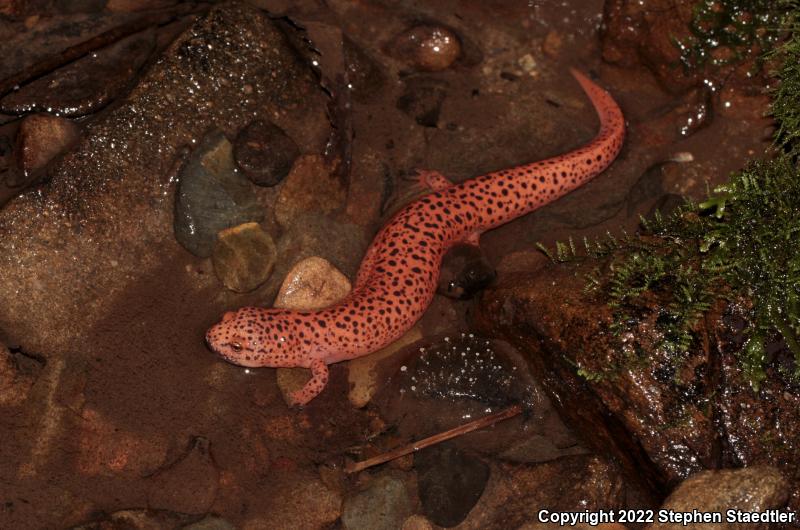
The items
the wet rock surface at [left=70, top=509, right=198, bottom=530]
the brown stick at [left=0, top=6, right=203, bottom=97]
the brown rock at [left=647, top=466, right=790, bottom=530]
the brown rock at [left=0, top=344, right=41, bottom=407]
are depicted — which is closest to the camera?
the brown rock at [left=647, top=466, right=790, bottom=530]

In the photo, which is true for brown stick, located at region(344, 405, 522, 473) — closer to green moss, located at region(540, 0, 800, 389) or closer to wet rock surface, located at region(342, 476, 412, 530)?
wet rock surface, located at region(342, 476, 412, 530)

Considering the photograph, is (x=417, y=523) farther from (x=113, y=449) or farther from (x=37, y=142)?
(x=37, y=142)

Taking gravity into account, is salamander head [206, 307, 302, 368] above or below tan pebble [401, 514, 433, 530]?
above

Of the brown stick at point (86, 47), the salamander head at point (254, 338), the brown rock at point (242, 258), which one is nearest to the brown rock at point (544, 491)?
the salamander head at point (254, 338)

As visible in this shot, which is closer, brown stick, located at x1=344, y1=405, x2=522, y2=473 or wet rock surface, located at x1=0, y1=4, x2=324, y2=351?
brown stick, located at x1=344, y1=405, x2=522, y2=473

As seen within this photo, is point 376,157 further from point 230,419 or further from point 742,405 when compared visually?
point 742,405

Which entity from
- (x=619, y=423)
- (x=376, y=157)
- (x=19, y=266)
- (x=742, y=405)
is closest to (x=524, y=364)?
(x=619, y=423)

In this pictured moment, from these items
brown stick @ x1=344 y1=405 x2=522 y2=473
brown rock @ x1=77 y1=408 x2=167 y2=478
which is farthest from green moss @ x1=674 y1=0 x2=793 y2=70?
brown rock @ x1=77 y1=408 x2=167 y2=478

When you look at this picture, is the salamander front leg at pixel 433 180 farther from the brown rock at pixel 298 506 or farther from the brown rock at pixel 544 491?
the brown rock at pixel 298 506
